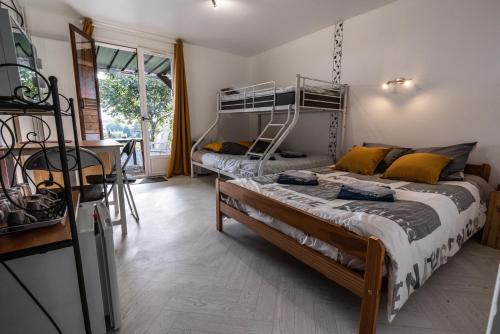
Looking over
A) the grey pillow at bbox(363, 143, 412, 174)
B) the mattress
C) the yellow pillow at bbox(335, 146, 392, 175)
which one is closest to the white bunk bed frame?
the mattress

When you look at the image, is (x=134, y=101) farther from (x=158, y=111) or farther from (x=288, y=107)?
(x=288, y=107)

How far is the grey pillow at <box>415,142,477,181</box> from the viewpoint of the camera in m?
A: 2.18

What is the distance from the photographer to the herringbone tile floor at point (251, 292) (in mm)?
1246

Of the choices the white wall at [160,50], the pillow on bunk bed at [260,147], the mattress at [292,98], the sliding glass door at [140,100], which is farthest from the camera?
the sliding glass door at [140,100]

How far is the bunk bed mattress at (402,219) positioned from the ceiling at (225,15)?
87.6 inches

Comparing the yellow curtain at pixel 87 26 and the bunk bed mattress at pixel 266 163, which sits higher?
the yellow curtain at pixel 87 26

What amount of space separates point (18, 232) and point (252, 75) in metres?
4.89

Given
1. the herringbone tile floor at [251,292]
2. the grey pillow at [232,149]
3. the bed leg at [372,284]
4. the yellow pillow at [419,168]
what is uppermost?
the grey pillow at [232,149]

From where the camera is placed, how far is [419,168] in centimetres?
216

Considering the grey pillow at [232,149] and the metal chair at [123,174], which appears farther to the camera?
the grey pillow at [232,149]

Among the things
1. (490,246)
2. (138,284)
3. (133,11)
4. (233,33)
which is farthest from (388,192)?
(133,11)

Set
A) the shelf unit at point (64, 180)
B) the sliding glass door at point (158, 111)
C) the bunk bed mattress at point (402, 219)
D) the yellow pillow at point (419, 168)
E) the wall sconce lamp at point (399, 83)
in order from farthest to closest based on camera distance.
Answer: the sliding glass door at point (158, 111)
the wall sconce lamp at point (399, 83)
the yellow pillow at point (419, 168)
the bunk bed mattress at point (402, 219)
the shelf unit at point (64, 180)

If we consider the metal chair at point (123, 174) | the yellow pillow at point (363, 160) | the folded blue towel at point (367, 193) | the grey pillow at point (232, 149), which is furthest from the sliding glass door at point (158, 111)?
the folded blue towel at point (367, 193)

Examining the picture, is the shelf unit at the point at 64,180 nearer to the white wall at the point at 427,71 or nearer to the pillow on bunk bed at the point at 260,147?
the pillow on bunk bed at the point at 260,147
